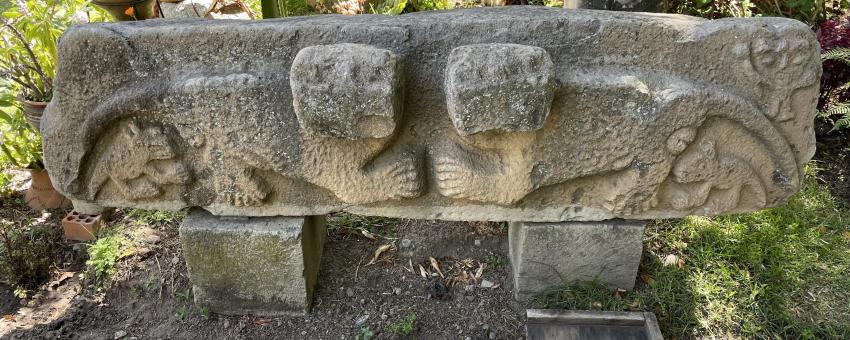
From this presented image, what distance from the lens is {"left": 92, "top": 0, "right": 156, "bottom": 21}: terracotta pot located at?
304 centimetres

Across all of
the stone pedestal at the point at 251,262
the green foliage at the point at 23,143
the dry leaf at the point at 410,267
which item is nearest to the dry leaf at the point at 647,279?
the dry leaf at the point at 410,267

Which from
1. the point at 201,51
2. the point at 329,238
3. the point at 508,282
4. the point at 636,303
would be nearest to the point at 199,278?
the point at 329,238

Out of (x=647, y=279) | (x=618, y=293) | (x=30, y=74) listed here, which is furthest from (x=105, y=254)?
(x=647, y=279)

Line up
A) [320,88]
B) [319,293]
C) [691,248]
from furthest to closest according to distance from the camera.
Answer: [691,248] < [319,293] < [320,88]

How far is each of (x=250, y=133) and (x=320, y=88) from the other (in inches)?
14.5

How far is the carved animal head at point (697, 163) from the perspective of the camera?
202cm

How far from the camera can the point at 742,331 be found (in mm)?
2363

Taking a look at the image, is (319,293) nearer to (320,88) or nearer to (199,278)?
(199,278)

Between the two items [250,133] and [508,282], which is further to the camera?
[508,282]

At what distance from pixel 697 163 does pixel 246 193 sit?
62.2 inches

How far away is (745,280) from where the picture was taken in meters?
2.58

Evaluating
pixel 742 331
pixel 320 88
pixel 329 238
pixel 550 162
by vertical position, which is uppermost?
pixel 320 88

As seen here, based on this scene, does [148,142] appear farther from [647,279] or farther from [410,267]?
[647,279]

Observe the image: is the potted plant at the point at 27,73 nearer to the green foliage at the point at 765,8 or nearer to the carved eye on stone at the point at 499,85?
the carved eye on stone at the point at 499,85
